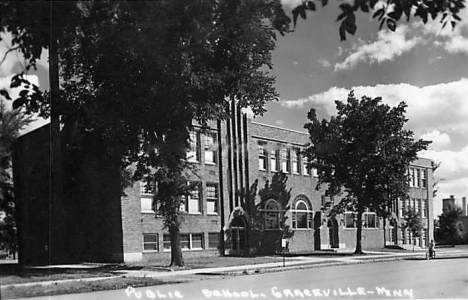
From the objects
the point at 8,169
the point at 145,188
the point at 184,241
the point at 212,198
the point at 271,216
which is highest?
the point at 8,169

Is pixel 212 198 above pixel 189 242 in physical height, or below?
above

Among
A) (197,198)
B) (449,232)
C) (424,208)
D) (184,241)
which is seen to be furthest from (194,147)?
(449,232)

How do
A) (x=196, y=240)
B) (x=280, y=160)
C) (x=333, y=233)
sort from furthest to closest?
(x=333, y=233), (x=280, y=160), (x=196, y=240)

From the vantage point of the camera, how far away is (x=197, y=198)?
16.5 meters

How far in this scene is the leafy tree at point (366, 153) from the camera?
1345 cm

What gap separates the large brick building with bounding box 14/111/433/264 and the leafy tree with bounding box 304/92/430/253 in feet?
1.62

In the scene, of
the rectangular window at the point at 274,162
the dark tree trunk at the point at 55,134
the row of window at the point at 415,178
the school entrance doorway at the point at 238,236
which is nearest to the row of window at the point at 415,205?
the row of window at the point at 415,178

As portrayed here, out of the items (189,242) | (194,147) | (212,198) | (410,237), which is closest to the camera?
(194,147)

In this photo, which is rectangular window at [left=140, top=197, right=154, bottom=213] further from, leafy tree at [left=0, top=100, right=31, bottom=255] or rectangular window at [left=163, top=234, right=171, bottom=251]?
leafy tree at [left=0, top=100, right=31, bottom=255]

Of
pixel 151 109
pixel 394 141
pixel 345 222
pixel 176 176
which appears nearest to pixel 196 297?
pixel 151 109

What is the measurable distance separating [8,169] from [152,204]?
206 inches

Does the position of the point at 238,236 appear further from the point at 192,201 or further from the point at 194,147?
the point at 194,147

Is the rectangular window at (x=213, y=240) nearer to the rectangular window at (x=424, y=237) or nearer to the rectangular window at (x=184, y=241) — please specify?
the rectangular window at (x=184, y=241)

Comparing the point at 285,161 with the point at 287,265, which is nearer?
the point at 285,161
